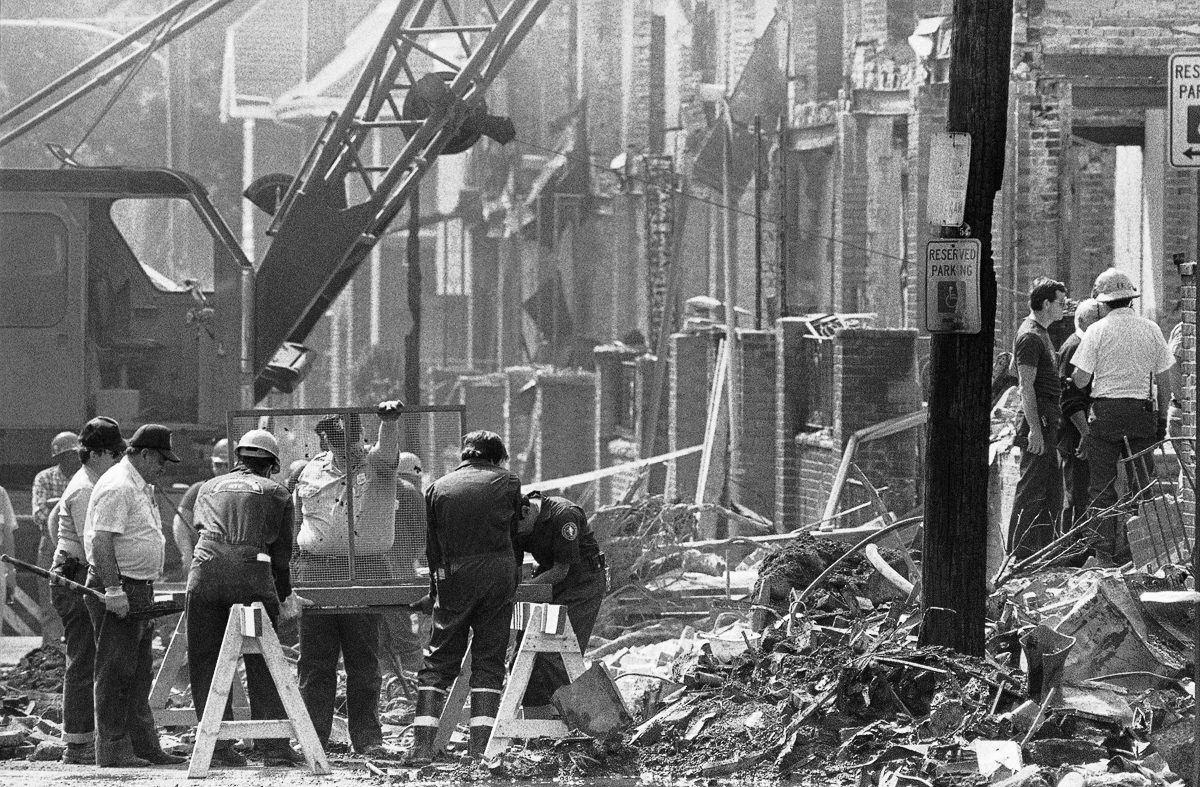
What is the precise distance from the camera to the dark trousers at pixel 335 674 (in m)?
9.88

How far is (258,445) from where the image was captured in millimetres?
9461

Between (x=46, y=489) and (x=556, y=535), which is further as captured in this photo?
(x=46, y=489)

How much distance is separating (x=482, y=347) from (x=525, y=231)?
15.7 feet

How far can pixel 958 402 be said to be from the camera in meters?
8.71

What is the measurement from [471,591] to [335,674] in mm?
1201

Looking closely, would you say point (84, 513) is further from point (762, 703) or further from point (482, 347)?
point (482, 347)

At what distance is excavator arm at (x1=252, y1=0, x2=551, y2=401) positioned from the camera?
17.6 m

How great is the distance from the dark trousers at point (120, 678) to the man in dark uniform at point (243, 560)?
0.91ft

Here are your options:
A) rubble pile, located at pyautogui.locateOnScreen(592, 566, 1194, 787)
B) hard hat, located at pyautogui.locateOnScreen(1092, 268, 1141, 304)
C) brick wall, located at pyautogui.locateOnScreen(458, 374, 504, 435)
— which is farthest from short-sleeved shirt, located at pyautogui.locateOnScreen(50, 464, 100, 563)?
brick wall, located at pyautogui.locateOnScreen(458, 374, 504, 435)

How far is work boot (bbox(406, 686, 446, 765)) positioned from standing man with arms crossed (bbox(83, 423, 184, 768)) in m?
1.34

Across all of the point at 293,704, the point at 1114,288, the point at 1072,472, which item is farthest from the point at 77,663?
the point at 1114,288

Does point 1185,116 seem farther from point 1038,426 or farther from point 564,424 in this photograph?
point 564,424

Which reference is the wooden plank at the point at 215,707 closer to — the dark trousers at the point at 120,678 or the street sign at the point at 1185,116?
the dark trousers at the point at 120,678

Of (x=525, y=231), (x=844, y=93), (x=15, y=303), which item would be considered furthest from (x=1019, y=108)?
(x=525, y=231)
